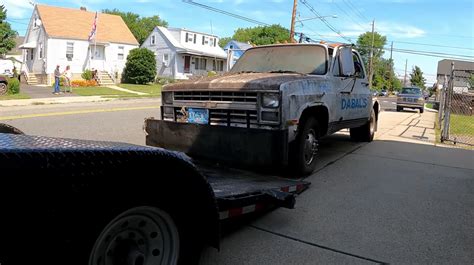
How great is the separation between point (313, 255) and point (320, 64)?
153 inches

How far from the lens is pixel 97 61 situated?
1486 inches

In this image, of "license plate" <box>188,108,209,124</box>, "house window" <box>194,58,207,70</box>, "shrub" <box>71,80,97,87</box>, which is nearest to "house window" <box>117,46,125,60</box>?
"shrub" <box>71,80,97,87</box>

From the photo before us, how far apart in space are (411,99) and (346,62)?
78.9 feet

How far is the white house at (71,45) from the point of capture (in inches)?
1385

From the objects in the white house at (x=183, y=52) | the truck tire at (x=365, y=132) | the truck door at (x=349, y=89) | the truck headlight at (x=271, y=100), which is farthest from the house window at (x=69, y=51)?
the truck headlight at (x=271, y=100)

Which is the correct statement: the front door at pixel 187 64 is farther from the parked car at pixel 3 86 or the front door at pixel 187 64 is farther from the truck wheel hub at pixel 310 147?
the truck wheel hub at pixel 310 147

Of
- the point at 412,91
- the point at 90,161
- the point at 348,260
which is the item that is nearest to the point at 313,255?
the point at 348,260

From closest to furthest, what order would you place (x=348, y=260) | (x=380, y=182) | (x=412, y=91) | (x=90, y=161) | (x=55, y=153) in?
(x=55, y=153)
(x=90, y=161)
(x=348, y=260)
(x=380, y=182)
(x=412, y=91)

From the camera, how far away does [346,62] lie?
754cm

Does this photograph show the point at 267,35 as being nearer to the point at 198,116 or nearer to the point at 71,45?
the point at 71,45

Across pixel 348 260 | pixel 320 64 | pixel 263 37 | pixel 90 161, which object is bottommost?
pixel 348 260

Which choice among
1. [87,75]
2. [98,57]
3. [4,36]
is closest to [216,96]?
[87,75]

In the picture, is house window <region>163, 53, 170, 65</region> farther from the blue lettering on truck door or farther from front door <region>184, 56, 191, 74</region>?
the blue lettering on truck door

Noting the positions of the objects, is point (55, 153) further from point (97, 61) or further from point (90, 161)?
point (97, 61)
